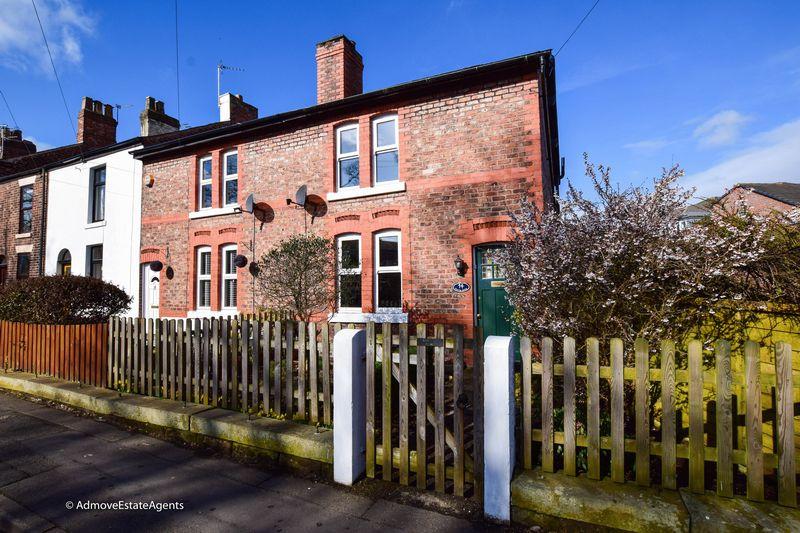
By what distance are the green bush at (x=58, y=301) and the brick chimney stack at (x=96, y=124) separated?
12.3 meters

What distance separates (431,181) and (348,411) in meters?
6.31

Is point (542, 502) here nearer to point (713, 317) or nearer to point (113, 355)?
point (713, 317)

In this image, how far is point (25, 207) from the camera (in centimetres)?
1747

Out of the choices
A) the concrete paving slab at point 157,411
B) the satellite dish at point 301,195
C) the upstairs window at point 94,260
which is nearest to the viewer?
the concrete paving slab at point 157,411

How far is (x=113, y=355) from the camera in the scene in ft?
20.2

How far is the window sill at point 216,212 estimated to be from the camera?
1120 cm

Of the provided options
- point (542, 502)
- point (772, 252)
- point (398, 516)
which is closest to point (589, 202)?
point (772, 252)

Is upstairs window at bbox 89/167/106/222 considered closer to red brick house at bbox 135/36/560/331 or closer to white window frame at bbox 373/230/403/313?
red brick house at bbox 135/36/560/331

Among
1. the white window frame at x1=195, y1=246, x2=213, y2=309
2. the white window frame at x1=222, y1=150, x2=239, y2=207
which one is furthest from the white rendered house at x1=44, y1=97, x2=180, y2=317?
the white window frame at x1=222, y1=150, x2=239, y2=207

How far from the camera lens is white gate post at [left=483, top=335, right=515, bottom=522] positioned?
3.01m

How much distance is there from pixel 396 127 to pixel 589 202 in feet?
20.7

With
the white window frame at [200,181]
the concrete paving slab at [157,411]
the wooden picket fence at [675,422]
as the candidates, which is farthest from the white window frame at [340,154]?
the wooden picket fence at [675,422]

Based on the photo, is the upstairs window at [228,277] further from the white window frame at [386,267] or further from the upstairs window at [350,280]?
the white window frame at [386,267]

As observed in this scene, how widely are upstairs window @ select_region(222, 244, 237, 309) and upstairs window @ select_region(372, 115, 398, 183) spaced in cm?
480
